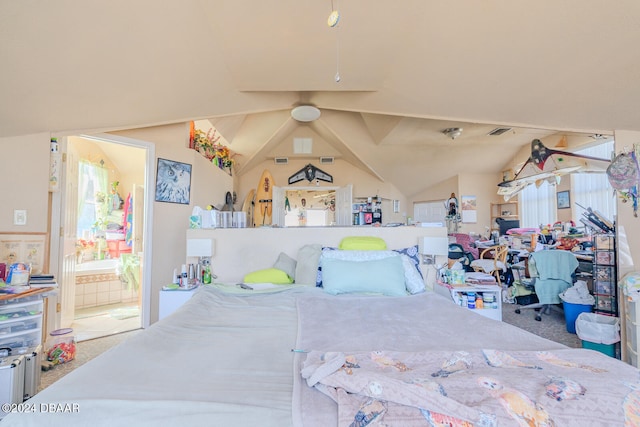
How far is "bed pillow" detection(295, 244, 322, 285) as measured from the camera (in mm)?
2607

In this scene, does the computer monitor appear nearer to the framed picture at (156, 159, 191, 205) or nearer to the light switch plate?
the framed picture at (156, 159, 191, 205)

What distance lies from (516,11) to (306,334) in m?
2.23

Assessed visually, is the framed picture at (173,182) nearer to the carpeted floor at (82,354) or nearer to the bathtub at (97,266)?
the carpeted floor at (82,354)

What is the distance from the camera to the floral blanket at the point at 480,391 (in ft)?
2.58

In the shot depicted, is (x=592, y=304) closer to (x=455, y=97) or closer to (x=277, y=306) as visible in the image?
(x=455, y=97)

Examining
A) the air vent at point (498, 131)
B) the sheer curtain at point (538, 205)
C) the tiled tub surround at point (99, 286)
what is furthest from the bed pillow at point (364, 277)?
the sheer curtain at point (538, 205)

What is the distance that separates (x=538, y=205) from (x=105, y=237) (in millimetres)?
7856

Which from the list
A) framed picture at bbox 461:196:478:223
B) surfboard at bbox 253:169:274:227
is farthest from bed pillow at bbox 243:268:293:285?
framed picture at bbox 461:196:478:223

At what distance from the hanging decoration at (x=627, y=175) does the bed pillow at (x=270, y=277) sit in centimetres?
304

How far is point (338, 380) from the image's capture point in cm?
94

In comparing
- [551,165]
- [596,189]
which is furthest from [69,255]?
[596,189]

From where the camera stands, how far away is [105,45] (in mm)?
1915

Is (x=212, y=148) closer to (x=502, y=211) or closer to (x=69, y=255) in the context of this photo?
(x=69, y=255)

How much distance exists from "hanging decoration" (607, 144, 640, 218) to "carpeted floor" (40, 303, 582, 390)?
1.46m
